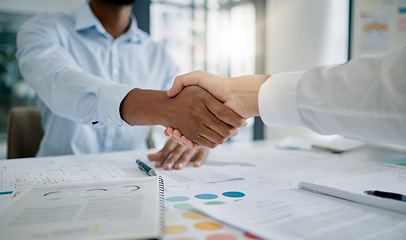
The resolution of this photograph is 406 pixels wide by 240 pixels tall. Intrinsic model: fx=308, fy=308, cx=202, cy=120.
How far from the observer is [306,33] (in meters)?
3.33

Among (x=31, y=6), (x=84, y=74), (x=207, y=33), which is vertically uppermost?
(x=31, y=6)

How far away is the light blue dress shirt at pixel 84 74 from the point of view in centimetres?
98

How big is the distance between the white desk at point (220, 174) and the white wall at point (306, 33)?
93.1 inches

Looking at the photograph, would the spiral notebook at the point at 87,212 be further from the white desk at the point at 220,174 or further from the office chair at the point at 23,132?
the office chair at the point at 23,132

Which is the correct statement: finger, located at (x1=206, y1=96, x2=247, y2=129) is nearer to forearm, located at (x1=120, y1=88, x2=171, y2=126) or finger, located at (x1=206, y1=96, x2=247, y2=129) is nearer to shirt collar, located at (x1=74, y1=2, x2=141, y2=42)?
forearm, located at (x1=120, y1=88, x2=171, y2=126)

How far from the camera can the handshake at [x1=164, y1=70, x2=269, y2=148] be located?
885mm

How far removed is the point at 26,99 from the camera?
400 cm

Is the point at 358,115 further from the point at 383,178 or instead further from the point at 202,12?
the point at 202,12

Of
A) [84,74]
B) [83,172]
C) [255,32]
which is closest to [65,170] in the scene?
[83,172]

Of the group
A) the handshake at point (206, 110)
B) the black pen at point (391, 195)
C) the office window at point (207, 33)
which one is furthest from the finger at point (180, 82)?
the office window at point (207, 33)

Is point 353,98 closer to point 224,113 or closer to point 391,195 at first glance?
point 391,195

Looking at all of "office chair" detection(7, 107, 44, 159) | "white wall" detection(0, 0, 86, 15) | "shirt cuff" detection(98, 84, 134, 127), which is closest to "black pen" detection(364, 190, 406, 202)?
"shirt cuff" detection(98, 84, 134, 127)

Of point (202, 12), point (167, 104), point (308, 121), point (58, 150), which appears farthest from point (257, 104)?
point (202, 12)

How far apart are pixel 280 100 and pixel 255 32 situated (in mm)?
3025
